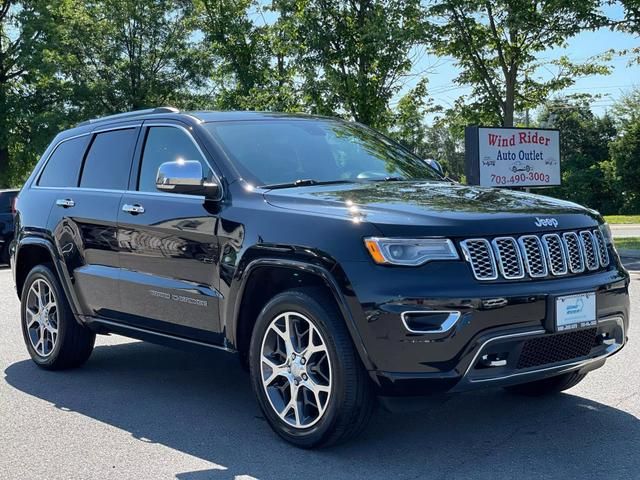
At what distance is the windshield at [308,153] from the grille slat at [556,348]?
64.9 inches

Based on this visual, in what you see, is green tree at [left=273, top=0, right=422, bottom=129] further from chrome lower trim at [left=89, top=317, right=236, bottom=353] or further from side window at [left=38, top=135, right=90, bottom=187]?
chrome lower trim at [left=89, top=317, right=236, bottom=353]

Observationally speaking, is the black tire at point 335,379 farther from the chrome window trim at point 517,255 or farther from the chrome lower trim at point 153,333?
the chrome window trim at point 517,255

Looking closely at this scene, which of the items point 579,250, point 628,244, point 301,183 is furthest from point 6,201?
point 579,250

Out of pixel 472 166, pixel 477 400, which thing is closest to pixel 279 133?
pixel 477 400

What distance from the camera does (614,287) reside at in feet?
15.1

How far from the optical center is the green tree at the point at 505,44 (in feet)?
64.2

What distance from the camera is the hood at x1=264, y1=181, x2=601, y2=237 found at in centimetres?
414

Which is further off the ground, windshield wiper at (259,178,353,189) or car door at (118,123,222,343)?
windshield wiper at (259,178,353,189)

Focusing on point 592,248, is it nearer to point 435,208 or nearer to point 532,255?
point 532,255

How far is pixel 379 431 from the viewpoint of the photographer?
15.9ft

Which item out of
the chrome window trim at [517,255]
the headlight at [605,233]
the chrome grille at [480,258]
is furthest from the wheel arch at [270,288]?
the headlight at [605,233]

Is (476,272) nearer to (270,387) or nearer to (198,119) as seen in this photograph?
(270,387)

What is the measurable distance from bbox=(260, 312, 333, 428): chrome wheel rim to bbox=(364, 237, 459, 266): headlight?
0.56m

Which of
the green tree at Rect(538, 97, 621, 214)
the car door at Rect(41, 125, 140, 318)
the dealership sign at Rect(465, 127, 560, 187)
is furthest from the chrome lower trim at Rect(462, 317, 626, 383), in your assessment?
the green tree at Rect(538, 97, 621, 214)
